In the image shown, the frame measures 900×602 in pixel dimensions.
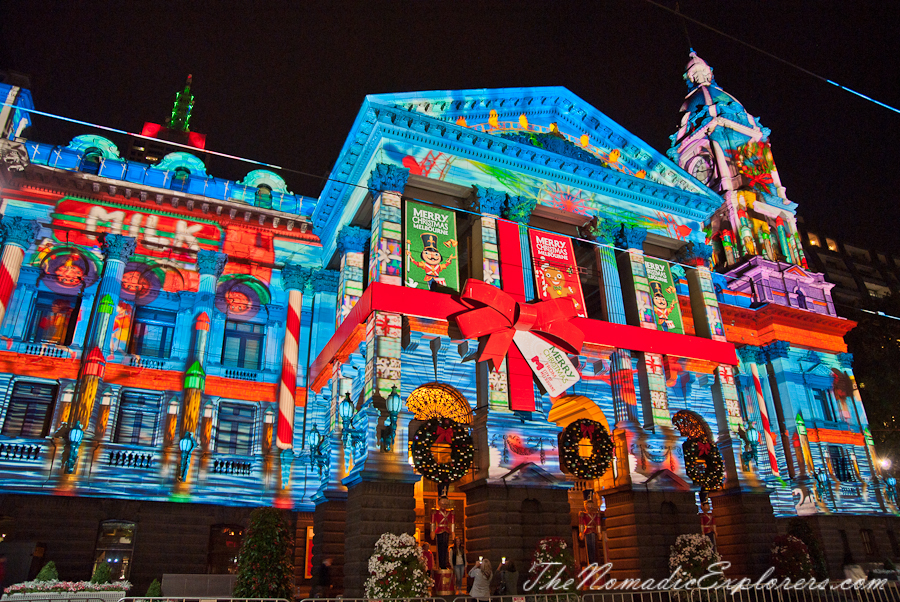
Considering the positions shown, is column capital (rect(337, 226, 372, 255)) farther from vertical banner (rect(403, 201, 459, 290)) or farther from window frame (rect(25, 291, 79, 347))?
window frame (rect(25, 291, 79, 347))

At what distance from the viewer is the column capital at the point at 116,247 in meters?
26.7

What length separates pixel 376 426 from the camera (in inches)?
817

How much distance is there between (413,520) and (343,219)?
45.1ft

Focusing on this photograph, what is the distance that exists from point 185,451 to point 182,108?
3557 cm

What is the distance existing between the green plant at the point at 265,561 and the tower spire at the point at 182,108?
1616 inches

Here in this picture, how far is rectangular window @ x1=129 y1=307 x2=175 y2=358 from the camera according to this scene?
27016 millimetres

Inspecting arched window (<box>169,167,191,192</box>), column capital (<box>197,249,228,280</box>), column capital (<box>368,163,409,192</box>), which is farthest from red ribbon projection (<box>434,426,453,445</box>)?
arched window (<box>169,167,191,192</box>)

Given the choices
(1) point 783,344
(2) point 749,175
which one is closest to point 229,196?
(1) point 783,344

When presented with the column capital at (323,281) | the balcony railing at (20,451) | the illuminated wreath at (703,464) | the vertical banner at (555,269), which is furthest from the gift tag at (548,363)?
the balcony railing at (20,451)

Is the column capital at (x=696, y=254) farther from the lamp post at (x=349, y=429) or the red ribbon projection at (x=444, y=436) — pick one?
the lamp post at (x=349, y=429)

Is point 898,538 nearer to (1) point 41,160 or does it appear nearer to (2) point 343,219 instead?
(2) point 343,219

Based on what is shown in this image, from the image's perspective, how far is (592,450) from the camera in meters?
23.5

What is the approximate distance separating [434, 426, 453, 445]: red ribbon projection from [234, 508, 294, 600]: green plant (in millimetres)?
6446

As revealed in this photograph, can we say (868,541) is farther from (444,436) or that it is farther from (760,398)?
(444,436)
